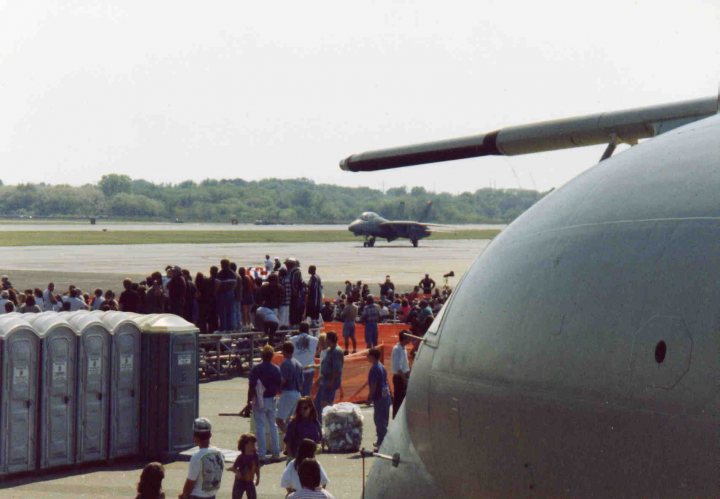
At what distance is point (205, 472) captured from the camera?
9461mm

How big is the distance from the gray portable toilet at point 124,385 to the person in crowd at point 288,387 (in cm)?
201

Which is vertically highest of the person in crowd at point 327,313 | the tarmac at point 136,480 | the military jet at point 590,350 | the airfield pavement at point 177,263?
the military jet at point 590,350

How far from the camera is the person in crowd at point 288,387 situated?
544 inches

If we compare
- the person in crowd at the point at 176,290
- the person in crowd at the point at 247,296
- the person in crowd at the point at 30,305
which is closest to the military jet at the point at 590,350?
the person in crowd at the point at 176,290

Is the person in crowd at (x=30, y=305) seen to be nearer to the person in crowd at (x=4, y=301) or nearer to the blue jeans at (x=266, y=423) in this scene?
the person in crowd at (x=4, y=301)

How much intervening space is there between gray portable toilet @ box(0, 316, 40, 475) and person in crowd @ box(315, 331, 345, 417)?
3.60 meters

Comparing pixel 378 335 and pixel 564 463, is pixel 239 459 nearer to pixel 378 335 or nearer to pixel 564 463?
pixel 564 463

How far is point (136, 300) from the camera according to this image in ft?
72.9

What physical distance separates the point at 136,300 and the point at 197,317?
1.52 m

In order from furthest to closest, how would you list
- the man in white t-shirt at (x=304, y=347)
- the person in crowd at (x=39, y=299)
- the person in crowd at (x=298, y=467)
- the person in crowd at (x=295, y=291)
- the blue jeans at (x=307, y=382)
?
the person in crowd at (x=39, y=299)
the person in crowd at (x=295, y=291)
the blue jeans at (x=307, y=382)
the man in white t-shirt at (x=304, y=347)
the person in crowd at (x=298, y=467)

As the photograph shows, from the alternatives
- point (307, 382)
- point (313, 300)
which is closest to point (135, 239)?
point (313, 300)

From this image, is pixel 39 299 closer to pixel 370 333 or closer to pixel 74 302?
pixel 74 302

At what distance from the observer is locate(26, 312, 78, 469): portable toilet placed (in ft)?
45.2

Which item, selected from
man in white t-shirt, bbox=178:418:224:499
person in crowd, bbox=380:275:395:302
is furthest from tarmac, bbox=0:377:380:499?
person in crowd, bbox=380:275:395:302
